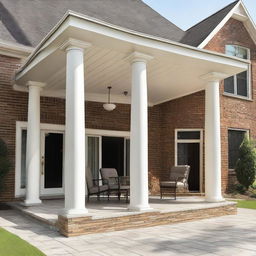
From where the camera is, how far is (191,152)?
43.6ft

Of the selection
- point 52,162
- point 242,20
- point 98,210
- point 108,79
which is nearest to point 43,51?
point 108,79

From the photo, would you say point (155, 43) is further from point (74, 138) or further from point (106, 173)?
point (106, 173)

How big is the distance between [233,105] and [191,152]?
2.47 meters

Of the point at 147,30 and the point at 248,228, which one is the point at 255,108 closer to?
the point at 147,30

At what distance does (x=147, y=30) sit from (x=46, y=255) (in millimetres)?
10554

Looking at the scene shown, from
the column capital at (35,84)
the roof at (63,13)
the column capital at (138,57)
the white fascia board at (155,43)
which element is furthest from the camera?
the roof at (63,13)

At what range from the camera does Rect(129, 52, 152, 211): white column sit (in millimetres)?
7121

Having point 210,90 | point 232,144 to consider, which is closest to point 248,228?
point 210,90

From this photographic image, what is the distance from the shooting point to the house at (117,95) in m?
6.56

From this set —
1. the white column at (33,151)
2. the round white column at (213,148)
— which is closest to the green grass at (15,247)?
the white column at (33,151)

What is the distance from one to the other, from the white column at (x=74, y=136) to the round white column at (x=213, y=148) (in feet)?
12.6

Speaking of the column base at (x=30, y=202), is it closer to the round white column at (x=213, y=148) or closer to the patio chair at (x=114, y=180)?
the patio chair at (x=114, y=180)

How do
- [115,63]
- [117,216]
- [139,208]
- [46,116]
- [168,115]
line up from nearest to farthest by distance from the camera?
[117,216], [139,208], [115,63], [46,116], [168,115]

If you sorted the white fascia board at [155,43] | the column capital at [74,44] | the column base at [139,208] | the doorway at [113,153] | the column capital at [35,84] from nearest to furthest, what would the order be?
1. the white fascia board at [155,43]
2. the column capital at [74,44]
3. the column base at [139,208]
4. the column capital at [35,84]
5. the doorway at [113,153]
